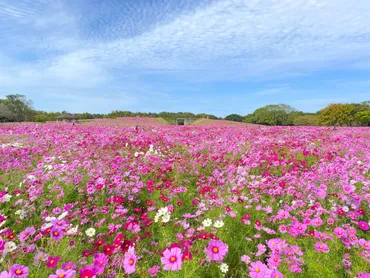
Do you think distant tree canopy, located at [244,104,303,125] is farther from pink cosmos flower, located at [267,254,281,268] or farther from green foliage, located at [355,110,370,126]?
pink cosmos flower, located at [267,254,281,268]

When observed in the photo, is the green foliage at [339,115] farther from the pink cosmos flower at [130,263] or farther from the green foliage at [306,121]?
the pink cosmos flower at [130,263]

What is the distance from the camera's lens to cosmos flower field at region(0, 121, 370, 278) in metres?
1.98

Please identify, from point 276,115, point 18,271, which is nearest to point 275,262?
point 18,271

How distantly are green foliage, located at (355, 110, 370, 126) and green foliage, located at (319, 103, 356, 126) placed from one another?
1.29 meters

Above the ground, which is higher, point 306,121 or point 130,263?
point 306,121

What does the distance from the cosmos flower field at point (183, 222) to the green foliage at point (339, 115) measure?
221 feet

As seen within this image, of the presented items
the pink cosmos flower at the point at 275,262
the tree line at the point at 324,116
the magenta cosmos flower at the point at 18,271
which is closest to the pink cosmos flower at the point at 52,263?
the magenta cosmos flower at the point at 18,271

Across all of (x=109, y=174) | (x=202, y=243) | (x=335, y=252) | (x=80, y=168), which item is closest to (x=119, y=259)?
(x=202, y=243)

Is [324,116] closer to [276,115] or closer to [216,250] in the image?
[276,115]

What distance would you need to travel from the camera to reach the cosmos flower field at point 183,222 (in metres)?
1.98

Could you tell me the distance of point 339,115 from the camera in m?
63.2

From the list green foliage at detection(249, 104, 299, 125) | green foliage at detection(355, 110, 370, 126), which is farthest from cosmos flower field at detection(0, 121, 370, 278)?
green foliage at detection(249, 104, 299, 125)

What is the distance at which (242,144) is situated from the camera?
26.7 feet

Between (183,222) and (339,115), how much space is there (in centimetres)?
7301
